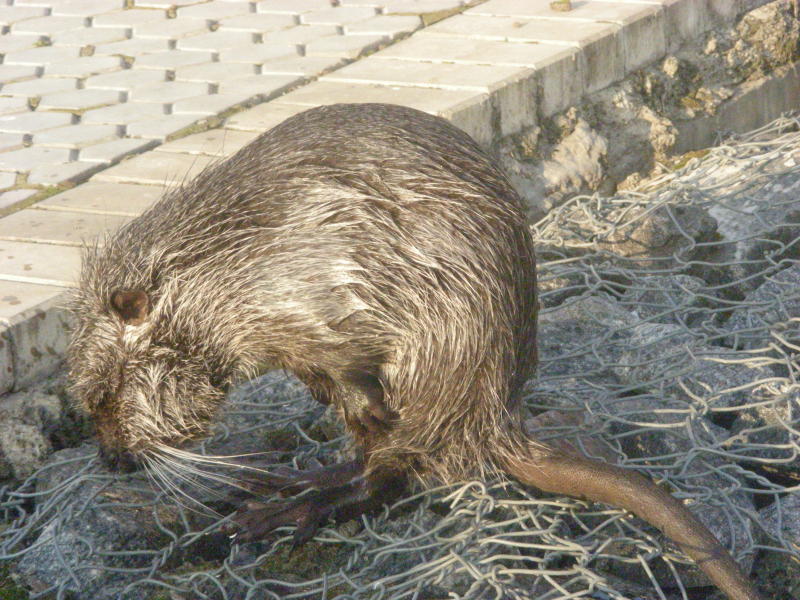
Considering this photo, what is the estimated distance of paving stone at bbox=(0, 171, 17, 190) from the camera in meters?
4.10

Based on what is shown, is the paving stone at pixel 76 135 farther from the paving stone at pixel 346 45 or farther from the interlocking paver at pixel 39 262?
the paving stone at pixel 346 45

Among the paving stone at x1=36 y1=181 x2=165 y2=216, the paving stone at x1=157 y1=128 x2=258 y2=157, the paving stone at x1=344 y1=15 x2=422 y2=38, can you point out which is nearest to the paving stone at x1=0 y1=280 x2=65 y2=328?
the paving stone at x1=36 y1=181 x2=165 y2=216

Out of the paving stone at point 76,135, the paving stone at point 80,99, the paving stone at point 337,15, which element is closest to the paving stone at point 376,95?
the paving stone at point 76,135

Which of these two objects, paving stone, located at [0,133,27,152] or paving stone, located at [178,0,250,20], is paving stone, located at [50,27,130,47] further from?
paving stone, located at [0,133,27,152]

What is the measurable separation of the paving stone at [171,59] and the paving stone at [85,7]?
866 mm

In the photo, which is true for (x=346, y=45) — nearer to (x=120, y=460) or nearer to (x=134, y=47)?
(x=134, y=47)

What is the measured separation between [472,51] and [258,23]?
1371 millimetres

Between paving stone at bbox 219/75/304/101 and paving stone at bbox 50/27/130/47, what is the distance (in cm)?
105

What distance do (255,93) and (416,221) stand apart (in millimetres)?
2242

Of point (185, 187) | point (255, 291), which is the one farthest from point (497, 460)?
point (185, 187)

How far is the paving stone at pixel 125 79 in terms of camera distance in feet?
16.3

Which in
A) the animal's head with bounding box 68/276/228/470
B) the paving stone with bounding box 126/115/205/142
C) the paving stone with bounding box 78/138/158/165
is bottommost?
the animal's head with bounding box 68/276/228/470

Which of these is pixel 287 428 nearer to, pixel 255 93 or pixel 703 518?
pixel 703 518

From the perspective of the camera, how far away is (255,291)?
2.67 m
